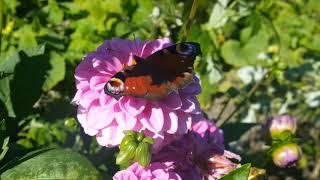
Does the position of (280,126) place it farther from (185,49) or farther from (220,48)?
(220,48)

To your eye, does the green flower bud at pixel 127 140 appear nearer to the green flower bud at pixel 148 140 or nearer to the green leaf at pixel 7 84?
the green flower bud at pixel 148 140

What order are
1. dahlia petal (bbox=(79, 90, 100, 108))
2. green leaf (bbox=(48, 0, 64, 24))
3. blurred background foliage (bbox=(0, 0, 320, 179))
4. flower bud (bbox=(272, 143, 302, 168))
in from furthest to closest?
1. green leaf (bbox=(48, 0, 64, 24))
2. blurred background foliage (bbox=(0, 0, 320, 179))
3. flower bud (bbox=(272, 143, 302, 168))
4. dahlia petal (bbox=(79, 90, 100, 108))

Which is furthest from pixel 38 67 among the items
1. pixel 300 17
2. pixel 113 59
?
pixel 300 17

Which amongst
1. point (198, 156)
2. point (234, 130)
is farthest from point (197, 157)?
point (234, 130)

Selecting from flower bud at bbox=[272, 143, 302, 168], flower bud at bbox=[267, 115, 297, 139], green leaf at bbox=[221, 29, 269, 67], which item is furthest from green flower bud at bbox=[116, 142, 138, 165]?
green leaf at bbox=[221, 29, 269, 67]

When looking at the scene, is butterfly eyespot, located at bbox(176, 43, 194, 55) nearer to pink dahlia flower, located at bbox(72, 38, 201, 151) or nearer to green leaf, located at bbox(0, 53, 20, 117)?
pink dahlia flower, located at bbox(72, 38, 201, 151)

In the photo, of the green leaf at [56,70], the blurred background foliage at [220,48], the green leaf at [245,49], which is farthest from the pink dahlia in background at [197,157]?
the green leaf at [245,49]

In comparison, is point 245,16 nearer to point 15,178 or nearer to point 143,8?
point 143,8
